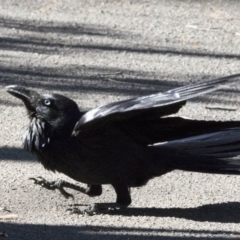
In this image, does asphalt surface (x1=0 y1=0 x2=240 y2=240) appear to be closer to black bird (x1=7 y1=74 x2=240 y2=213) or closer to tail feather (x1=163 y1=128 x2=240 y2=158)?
black bird (x1=7 y1=74 x2=240 y2=213)

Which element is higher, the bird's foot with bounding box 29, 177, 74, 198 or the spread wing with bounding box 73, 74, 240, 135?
the spread wing with bounding box 73, 74, 240, 135

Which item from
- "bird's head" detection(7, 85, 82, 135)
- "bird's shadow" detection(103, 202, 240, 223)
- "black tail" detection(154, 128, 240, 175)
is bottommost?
"bird's shadow" detection(103, 202, 240, 223)

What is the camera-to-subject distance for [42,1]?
1116cm

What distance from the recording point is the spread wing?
5.48m

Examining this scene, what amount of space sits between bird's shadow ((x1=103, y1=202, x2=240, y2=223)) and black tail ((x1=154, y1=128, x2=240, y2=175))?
0.29 metres

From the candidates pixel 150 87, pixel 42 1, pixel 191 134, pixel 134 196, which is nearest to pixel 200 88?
pixel 191 134

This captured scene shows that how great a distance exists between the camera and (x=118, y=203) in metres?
5.91

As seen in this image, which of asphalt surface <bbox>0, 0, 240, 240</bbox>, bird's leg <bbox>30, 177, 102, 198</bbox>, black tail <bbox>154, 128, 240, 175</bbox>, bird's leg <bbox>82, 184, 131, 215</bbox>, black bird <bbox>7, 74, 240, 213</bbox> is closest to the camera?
black bird <bbox>7, 74, 240, 213</bbox>

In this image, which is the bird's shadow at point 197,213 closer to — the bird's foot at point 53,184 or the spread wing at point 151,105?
the bird's foot at point 53,184

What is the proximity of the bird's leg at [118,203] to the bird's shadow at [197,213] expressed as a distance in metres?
0.07

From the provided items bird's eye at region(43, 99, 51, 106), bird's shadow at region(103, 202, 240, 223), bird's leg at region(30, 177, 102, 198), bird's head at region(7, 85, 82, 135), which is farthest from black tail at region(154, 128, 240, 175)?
bird's eye at region(43, 99, 51, 106)

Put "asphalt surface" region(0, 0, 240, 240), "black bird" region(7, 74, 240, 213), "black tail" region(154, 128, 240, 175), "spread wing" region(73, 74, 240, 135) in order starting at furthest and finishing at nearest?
"black tail" region(154, 128, 240, 175)
"asphalt surface" region(0, 0, 240, 240)
"black bird" region(7, 74, 240, 213)
"spread wing" region(73, 74, 240, 135)

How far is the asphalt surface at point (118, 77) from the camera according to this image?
5742mm

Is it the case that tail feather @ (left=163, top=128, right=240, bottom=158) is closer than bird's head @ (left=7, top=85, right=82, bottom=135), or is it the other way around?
bird's head @ (left=7, top=85, right=82, bottom=135)
